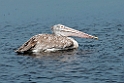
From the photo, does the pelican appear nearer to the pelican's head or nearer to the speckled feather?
the speckled feather

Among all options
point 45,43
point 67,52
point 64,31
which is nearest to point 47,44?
point 45,43

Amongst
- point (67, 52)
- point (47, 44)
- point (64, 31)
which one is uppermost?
point (64, 31)

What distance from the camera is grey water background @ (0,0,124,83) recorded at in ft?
34.8

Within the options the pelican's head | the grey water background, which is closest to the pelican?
the grey water background

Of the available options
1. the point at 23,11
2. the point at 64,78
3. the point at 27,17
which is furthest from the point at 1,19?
the point at 64,78

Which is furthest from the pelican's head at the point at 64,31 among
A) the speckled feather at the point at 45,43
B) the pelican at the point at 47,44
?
the speckled feather at the point at 45,43

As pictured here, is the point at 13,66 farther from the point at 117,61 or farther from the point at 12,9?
the point at 12,9

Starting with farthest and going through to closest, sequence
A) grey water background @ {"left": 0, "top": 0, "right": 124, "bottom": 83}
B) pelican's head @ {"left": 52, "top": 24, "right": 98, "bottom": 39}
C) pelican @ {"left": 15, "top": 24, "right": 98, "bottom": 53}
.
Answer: pelican's head @ {"left": 52, "top": 24, "right": 98, "bottom": 39} < pelican @ {"left": 15, "top": 24, "right": 98, "bottom": 53} < grey water background @ {"left": 0, "top": 0, "right": 124, "bottom": 83}

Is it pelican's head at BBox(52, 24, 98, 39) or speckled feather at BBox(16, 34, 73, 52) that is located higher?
pelican's head at BBox(52, 24, 98, 39)

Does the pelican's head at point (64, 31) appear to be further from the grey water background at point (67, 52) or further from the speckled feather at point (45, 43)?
the speckled feather at point (45, 43)

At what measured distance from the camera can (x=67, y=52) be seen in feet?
46.1

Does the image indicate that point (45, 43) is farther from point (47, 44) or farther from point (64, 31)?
point (64, 31)

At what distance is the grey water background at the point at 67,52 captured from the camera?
34.8 feet

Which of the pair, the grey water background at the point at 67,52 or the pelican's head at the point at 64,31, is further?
the pelican's head at the point at 64,31
